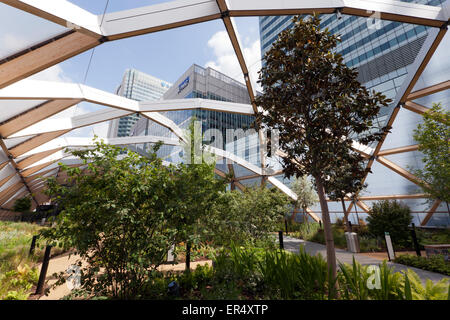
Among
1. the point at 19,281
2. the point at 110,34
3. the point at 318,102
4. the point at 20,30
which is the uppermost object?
the point at 110,34

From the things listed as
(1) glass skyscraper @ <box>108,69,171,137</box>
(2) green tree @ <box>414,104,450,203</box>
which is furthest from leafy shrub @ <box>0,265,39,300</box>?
(1) glass skyscraper @ <box>108,69,171,137</box>

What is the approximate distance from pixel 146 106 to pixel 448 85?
15.4 m

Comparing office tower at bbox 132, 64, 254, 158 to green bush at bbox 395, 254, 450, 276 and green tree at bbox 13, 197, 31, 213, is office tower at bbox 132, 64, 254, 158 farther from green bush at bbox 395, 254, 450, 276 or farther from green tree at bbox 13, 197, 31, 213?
green bush at bbox 395, 254, 450, 276

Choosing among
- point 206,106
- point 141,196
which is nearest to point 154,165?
point 141,196

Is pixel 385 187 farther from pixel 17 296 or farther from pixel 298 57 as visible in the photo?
pixel 17 296

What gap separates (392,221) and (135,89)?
395 feet

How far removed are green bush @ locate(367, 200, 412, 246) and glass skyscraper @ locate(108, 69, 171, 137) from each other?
10974cm

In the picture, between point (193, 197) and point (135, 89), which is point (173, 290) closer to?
point (193, 197)

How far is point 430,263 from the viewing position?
6293 mm

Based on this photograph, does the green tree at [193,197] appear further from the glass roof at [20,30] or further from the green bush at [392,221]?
the green bush at [392,221]

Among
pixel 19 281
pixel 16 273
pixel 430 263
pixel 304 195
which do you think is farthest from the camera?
pixel 304 195

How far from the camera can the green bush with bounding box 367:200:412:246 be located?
33.2 feet

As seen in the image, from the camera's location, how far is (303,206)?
18.0m

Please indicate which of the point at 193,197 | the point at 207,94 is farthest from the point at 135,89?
the point at 193,197
